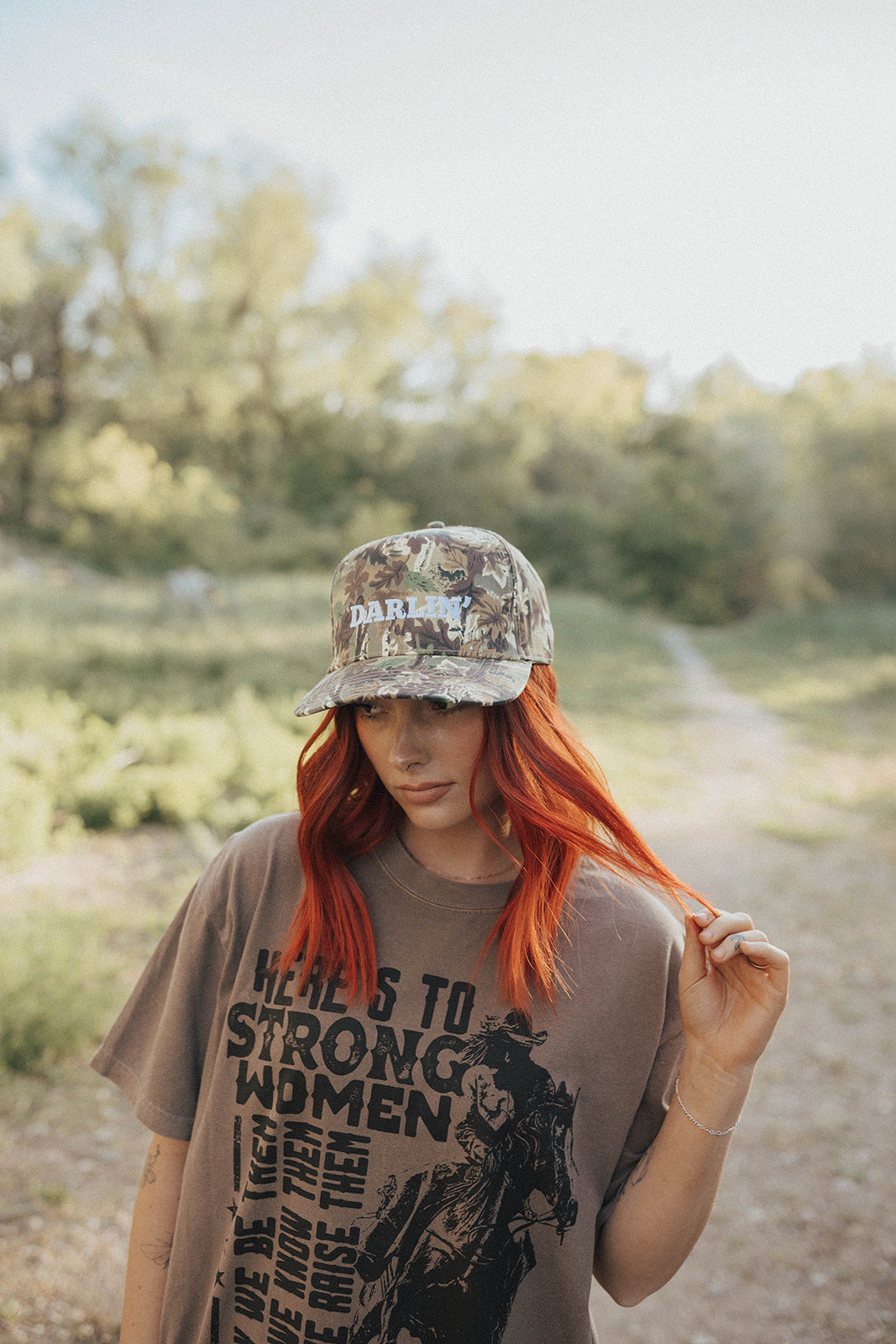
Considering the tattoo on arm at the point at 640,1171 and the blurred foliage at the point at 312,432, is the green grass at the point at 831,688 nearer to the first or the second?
the blurred foliage at the point at 312,432

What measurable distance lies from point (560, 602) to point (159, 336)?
11.8m

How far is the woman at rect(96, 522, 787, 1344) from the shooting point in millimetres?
1131

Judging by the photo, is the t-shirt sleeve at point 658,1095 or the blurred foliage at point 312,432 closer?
the t-shirt sleeve at point 658,1095

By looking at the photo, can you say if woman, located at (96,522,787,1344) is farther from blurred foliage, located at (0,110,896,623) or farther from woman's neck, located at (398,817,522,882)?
blurred foliage, located at (0,110,896,623)

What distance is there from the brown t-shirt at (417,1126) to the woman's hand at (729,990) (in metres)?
0.07

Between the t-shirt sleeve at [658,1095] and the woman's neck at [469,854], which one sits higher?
the woman's neck at [469,854]

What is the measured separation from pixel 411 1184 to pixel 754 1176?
300 centimetres

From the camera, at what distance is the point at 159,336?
2111 cm

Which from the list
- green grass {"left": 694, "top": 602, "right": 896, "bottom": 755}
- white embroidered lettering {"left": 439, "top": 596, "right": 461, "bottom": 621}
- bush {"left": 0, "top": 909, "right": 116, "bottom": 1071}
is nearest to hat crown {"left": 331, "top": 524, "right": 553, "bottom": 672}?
white embroidered lettering {"left": 439, "top": 596, "right": 461, "bottom": 621}

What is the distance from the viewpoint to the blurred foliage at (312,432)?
58.3 ft

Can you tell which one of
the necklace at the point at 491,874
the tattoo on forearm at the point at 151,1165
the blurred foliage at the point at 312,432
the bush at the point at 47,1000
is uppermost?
the blurred foliage at the point at 312,432

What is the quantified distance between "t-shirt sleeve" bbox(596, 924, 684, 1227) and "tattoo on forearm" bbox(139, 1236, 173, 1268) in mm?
600

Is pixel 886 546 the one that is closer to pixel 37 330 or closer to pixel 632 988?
pixel 37 330

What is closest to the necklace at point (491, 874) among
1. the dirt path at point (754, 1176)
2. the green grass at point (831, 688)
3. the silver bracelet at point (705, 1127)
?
the silver bracelet at point (705, 1127)
